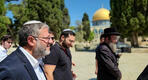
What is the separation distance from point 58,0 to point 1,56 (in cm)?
2919

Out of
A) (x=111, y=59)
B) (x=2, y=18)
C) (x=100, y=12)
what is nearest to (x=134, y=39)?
(x=2, y=18)

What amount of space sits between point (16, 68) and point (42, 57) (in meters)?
0.67

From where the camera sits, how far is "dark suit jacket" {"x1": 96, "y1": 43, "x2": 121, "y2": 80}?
3.21 meters

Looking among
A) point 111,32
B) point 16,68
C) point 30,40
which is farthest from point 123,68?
point 16,68

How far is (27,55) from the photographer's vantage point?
182 centimetres

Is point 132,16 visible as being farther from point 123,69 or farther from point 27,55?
point 27,55

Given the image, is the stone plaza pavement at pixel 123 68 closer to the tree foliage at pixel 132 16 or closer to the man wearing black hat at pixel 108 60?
the man wearing black hat at pixel 108 60

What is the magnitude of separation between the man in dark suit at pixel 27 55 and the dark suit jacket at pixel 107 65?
1.54m

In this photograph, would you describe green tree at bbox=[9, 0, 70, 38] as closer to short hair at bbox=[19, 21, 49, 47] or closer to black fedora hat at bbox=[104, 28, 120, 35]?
black fedora hat at bbox=[104, 28, 120, 35]

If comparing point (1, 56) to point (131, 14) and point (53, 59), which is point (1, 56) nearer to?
point (53, 59)

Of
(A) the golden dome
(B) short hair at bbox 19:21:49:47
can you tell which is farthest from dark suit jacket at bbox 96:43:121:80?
(A) the golden dome

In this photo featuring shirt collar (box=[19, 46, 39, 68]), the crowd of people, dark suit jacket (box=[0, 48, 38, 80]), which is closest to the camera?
dark suit jacket (box=[0, 48, 38, 80])

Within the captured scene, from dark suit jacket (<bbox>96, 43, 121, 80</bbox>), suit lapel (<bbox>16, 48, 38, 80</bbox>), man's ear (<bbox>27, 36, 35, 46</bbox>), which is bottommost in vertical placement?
dark suit jacket (<bbox>96, 43, 121, 80</bbox>)

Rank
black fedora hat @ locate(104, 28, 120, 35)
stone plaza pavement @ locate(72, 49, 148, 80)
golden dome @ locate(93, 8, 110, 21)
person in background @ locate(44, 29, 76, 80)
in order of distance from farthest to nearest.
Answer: golden dome @ locate(93, 8, 110, 21) < stone plaza pavement @ locate(72, 49, 148, 80) < black fedora hat @ locate(104, 28, 120, 35) < person in background @ locate(44, 29, 76, 80)
